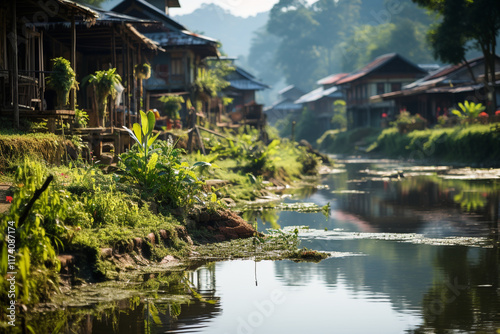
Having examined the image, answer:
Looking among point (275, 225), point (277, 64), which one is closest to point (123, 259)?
point (275, 225)

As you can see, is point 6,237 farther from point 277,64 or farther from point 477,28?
point 277,64

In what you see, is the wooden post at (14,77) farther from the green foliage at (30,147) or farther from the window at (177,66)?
the window at (177,66)

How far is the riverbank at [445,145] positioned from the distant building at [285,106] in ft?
134

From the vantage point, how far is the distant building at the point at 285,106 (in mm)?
98650

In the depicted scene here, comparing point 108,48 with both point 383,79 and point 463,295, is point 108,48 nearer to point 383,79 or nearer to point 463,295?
point 463,295

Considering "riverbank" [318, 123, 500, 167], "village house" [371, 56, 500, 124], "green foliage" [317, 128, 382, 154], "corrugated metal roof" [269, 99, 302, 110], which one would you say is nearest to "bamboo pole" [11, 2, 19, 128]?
"riverbank" [318, 123, 500, 167]

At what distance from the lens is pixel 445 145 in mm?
37875

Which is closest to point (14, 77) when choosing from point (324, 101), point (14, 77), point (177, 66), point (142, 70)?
point (14, 77)

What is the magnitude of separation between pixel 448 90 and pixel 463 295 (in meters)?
39.1

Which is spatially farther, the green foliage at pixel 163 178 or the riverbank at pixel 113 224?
the green foliage at pixel 163 178

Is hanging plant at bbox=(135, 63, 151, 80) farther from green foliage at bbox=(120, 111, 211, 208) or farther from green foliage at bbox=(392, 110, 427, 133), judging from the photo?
green foliage at bbox=(392, 110, 427, 133)

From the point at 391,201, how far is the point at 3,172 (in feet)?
36.9

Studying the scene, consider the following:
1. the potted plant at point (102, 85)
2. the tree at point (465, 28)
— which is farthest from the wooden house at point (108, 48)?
the tree at point (465, 28)

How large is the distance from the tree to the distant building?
5660 centimetres
